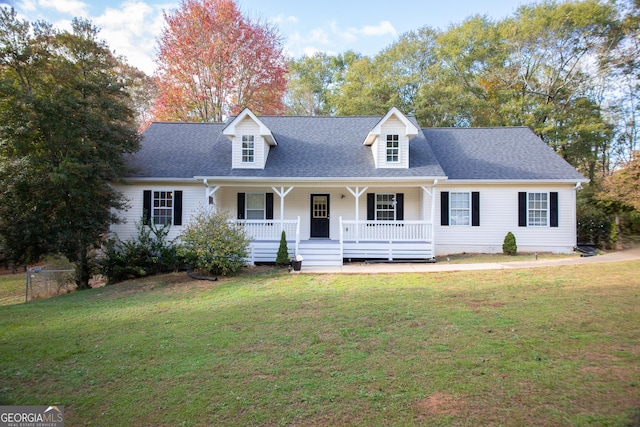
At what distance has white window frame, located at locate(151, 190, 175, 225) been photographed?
1405 cm

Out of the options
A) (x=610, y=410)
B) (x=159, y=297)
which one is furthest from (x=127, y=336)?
(x=610, y=410)

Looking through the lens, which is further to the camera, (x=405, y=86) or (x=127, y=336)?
(x=405, y=86)

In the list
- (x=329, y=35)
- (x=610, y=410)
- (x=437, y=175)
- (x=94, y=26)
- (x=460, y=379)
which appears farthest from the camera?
(x=329, y=35)

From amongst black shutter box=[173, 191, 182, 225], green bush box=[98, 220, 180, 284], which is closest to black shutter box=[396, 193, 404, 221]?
green bush box=[98, 220, 180, 284]

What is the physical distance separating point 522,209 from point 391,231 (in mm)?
5865

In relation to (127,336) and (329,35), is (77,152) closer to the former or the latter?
(127,336)

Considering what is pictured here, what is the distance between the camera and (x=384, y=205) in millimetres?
14672

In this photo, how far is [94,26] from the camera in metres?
12.2

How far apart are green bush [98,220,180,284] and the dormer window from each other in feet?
14.2

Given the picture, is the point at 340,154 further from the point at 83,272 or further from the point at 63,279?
the point at 63,279

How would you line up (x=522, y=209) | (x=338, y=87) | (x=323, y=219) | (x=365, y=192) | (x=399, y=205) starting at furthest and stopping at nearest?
(x=338, y=87) < (x=323, y=219) < (x=399, y=205) < (x=365, y=192) < (x=522, y=209)

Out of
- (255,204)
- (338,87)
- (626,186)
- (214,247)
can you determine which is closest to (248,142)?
(255,204)

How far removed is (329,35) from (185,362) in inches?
1269

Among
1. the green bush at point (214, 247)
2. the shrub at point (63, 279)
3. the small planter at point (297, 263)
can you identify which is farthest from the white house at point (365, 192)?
the shrub at point (63, 279)
